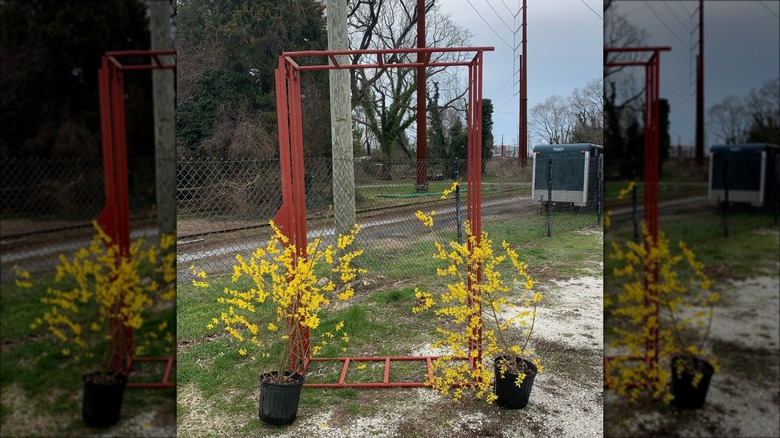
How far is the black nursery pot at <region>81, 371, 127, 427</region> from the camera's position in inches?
22.0

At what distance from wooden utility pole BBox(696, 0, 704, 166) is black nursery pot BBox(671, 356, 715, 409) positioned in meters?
0.22

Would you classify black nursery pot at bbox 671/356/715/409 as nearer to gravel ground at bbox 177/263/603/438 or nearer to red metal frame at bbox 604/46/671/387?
red metal frame at bbox 604/46/671/387

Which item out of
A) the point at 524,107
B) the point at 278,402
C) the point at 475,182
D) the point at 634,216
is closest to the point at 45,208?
the point at 634,216

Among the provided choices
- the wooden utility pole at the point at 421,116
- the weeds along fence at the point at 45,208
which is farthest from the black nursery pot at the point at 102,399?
the wooden utility pole at the point at 421,116

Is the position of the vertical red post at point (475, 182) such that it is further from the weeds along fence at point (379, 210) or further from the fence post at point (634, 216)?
the weeds along fence at point (379, 210)

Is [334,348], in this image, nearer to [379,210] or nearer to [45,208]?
[45,208]

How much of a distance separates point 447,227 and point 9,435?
856 cm

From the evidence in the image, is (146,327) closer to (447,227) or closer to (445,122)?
(447,227)

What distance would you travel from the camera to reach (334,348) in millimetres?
4094

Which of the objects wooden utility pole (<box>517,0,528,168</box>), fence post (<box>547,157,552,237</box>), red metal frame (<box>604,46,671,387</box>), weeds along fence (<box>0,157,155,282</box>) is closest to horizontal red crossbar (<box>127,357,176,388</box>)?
weeds along fence (<box>0,157,155,282</box>)

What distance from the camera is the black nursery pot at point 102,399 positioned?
56 cm

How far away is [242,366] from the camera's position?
12.4ft

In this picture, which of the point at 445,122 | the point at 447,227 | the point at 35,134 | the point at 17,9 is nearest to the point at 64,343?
the point at 35,134

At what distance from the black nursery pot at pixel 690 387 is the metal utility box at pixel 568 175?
10512 mm
